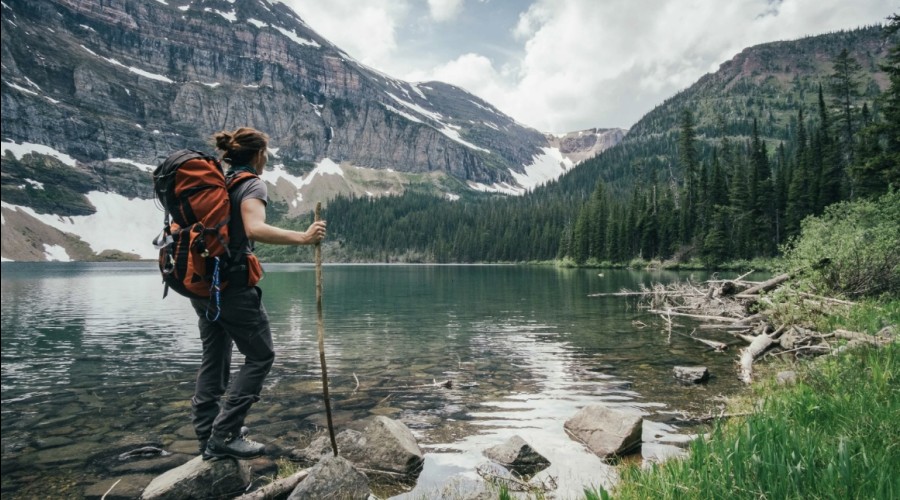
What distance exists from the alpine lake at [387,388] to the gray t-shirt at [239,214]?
3905mm

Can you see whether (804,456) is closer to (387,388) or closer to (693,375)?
(693,375)

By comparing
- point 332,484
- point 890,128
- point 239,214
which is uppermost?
point 890,128

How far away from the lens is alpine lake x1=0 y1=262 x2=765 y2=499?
25.8ft

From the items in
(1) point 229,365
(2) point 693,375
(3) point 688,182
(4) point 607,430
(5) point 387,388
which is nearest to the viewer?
(1) point 229,365

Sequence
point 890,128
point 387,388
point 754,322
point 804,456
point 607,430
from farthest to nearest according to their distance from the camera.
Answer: point 890,128 < point 754,322 < point 387,388 < point 607,430 < point 804,456

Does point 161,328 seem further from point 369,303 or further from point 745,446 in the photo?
point 745,446

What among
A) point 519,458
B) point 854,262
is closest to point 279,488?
point 519,458

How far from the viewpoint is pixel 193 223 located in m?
5.46

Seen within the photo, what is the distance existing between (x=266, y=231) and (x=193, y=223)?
0.88 metres

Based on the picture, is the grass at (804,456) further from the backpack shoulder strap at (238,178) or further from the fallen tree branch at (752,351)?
the fallen tree branch at (752,351)

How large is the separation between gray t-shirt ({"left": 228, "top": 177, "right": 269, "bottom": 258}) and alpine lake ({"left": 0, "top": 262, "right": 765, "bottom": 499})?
3.90 meters

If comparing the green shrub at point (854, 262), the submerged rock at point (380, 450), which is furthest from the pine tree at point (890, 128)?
the submerged rock at point (380, 450)

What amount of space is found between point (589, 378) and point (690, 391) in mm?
2724

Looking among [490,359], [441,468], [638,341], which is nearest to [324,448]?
[441,468]
